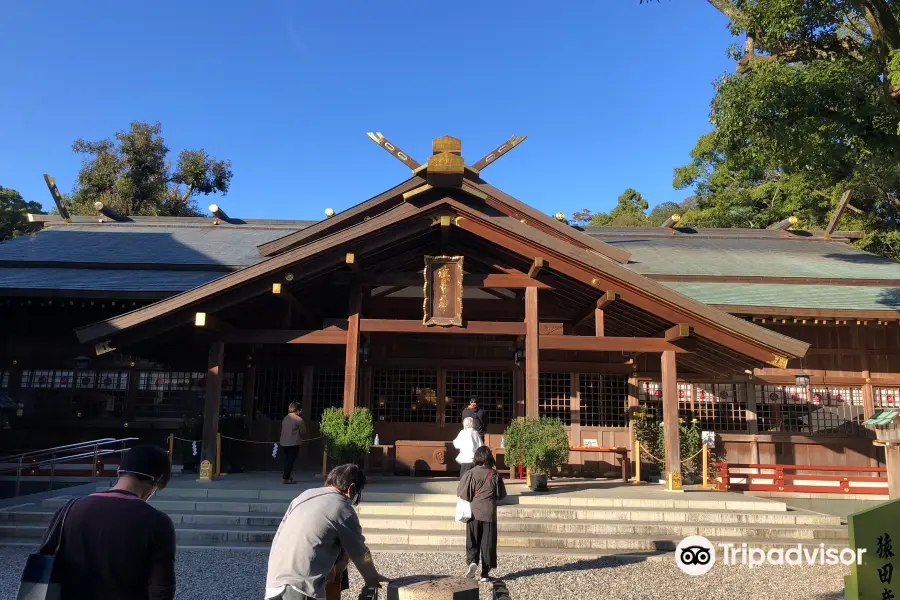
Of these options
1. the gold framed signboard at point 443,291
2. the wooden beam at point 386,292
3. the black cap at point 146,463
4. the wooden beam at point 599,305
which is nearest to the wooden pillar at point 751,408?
the wooden beam at point 599,305

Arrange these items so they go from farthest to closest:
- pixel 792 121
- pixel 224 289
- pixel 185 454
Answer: pixel 185 454
pixel 224 289
pixel 792 121

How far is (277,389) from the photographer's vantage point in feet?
46.7

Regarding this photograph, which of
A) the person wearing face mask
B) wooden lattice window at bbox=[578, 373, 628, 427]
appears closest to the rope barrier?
wooden lattice window at bbox=[578, 373, 628, 427]

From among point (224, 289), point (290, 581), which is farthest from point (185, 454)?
point (290, 581)

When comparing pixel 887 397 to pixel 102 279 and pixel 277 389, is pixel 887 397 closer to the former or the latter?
pixel 277 389

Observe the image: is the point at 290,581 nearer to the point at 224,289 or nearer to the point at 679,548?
the point at 679,548

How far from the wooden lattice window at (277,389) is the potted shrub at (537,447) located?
18.6 ft

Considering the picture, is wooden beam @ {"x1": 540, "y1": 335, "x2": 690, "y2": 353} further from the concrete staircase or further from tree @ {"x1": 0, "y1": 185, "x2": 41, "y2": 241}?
tree @ {"x1": 0, "y1": 185, "x2": 41, "y2": 241}

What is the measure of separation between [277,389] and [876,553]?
39.5 feet

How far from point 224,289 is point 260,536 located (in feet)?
13.6

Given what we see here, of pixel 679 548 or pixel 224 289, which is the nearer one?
pixel 679 548

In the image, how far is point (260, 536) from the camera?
329 inches

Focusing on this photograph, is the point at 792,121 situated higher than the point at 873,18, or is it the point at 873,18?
the point at 873,18

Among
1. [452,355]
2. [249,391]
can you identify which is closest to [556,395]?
[452,355]
